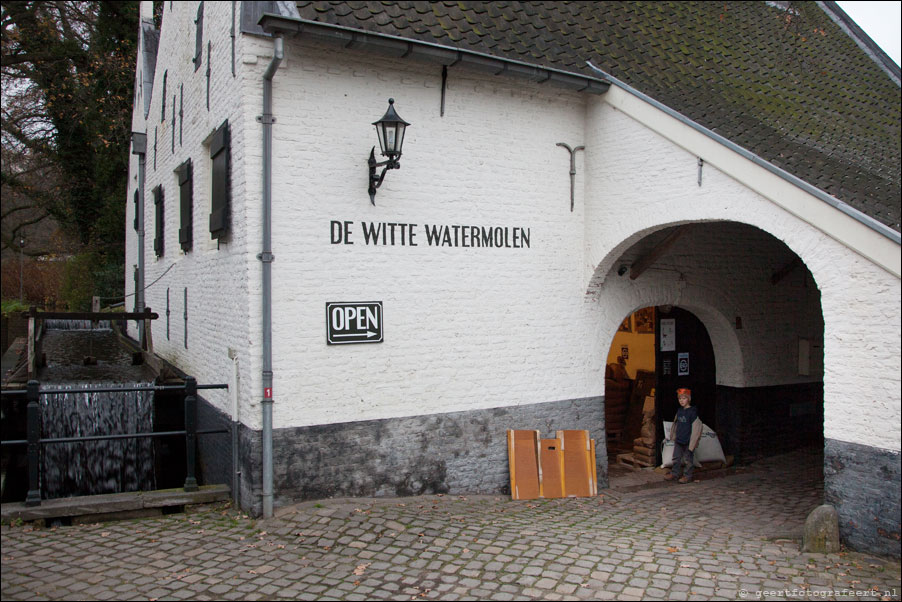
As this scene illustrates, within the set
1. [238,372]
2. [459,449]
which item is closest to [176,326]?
[238,372]

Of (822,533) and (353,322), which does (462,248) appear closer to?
(353,322)

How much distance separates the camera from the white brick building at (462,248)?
628 cm

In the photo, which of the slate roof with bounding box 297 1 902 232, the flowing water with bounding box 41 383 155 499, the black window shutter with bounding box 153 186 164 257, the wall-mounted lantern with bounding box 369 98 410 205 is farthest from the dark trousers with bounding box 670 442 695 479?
the black window shutter with bounding box 153 186 164 257

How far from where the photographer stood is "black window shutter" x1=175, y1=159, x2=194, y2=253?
9.76m

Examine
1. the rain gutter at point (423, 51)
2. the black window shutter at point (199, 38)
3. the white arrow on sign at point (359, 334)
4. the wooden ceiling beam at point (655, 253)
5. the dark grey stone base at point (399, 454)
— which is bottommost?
the dark grey stone base at point (399, 454)

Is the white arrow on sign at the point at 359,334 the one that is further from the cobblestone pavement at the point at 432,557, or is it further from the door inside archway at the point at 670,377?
the door inside archway at the point at 670,377

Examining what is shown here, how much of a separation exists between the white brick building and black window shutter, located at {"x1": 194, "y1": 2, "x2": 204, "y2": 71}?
76 millimetres

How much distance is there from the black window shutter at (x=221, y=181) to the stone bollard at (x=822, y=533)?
630cm

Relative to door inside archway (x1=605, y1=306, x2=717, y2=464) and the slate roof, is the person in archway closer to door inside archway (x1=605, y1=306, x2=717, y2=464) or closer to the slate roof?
door inside archway (x1=605, y1=306, x2=717, y2=464)

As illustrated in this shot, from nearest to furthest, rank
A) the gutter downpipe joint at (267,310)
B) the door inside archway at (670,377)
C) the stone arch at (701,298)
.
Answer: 1. the gutter downpipe joint at (267,310)
2. the stone arch at (701,298)
3. the door inside archway at (670,377)

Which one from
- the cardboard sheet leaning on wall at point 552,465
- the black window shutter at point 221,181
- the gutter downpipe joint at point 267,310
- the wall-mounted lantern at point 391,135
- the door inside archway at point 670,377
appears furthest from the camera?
the door inside archway at point 670,377

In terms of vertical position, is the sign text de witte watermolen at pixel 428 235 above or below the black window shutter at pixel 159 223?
below

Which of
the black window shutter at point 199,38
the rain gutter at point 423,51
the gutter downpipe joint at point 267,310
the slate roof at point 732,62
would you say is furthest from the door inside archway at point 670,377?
the black window shutter at point 199,38

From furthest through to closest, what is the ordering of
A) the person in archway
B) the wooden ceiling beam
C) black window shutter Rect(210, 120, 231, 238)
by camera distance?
1. the person in archway
2. the wooden ceiling beam
3. black window shutter Rect(210, 120, 231, 238)
